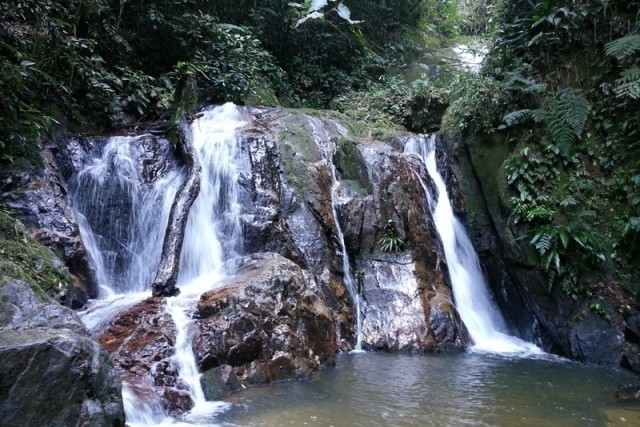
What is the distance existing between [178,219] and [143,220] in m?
1.03

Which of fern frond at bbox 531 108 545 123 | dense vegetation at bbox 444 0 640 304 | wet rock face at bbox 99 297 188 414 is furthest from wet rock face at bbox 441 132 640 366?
wet rock face at bbox 99 297 188 414

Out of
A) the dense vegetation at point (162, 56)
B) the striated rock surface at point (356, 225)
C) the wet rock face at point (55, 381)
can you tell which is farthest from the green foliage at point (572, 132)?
the wet rock face at point (55, 381)

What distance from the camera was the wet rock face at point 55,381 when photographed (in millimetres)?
2957

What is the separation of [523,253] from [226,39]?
8172 millimetres

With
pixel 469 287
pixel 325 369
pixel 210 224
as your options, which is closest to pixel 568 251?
pixel 469 287

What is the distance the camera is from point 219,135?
922 centimetres

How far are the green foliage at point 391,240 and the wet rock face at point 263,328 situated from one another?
208 cm

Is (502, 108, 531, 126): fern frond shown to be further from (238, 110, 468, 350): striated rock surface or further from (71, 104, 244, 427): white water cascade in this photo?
(71, 104, 244, 427): white water cascade

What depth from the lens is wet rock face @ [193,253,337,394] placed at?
5523mm

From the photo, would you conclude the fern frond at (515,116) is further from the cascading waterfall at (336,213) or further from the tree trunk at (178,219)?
the tree trunk at (178,219)

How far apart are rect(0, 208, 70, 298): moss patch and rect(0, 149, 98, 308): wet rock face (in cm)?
95

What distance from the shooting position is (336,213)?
8727mm

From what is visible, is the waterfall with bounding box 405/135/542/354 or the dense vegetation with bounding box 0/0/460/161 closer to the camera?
the dense vegetation with bounding box 0/0/460/161

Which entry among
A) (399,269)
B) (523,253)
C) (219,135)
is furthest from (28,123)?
(523,253)
